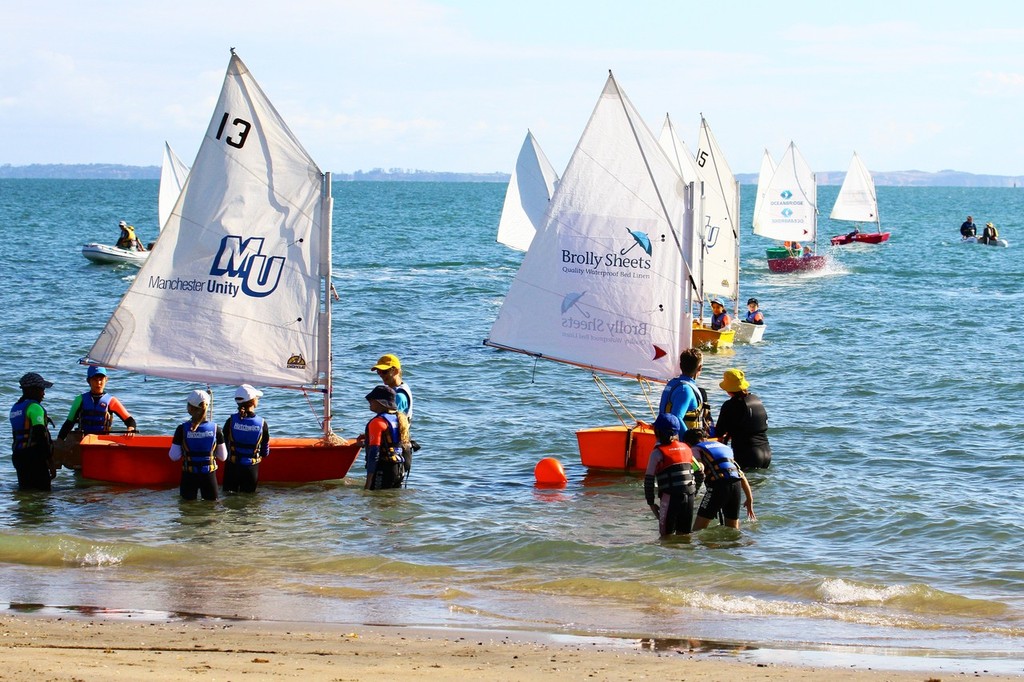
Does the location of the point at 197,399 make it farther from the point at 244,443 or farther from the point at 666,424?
the point at 666,424

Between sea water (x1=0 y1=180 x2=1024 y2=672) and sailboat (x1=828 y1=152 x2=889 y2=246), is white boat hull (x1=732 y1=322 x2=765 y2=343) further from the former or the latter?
sailboat (x1=828 y1=152 x2=889 y2=246)

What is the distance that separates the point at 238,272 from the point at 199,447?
279cm

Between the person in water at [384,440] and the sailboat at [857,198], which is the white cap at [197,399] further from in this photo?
the sailboat at [857,198]

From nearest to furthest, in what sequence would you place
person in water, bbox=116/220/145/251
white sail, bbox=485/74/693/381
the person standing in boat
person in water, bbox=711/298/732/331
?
the person standing in boat → white sail, bbox=485/74/693/381 → person in water, bbox=711/298/732/331 → person in water, bbox=116/220/145/251

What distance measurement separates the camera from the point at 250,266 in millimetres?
17781

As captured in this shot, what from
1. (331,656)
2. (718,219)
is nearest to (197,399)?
(331,656)

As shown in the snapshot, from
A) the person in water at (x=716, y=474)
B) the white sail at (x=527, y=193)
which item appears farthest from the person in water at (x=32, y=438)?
the white sail at (x=527, y=193)

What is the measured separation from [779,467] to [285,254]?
8.51 meters

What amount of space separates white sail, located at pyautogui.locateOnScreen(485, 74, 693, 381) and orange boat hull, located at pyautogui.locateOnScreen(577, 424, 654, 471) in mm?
954

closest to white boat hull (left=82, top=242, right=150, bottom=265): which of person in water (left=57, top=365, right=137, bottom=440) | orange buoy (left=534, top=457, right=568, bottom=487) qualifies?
person in water (left=57, top=365, right=137, bottom=440)

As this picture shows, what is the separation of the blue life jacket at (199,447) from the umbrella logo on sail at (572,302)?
5863 mm

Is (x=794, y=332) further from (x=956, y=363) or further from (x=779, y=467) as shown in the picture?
(x=779, y=467)

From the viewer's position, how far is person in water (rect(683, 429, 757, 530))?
49.4 ft

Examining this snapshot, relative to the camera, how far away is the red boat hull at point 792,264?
57.0 m
